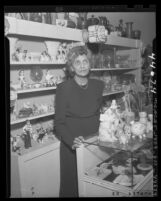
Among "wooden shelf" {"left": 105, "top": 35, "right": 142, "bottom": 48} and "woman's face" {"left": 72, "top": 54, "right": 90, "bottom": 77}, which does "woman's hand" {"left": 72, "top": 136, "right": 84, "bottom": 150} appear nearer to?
"woman's face" {"left": 72, "top": 54, "right": 90, "bottom": 77}

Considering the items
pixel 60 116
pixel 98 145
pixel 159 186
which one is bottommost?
pixel 159 186

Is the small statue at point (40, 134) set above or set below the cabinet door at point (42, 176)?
above

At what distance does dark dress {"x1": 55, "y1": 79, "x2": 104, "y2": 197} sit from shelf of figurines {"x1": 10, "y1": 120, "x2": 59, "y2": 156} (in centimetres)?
5

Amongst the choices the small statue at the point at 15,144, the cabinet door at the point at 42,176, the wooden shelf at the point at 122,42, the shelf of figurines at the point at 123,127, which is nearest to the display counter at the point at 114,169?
the shelf of figurines at the point at 123,127

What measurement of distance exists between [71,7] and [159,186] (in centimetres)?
83

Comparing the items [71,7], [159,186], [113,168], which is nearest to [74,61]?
[71,7]

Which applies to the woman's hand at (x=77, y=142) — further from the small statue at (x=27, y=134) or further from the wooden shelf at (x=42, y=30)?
the wooden shelf at (x=42, y=30)

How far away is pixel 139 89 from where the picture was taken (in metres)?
1.27

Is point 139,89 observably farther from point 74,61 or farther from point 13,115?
point 13,115

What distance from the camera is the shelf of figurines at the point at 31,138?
1.20 meters

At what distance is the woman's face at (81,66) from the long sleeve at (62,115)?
93mm

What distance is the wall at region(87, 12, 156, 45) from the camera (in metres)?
1.20

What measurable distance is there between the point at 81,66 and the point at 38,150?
1.31ft

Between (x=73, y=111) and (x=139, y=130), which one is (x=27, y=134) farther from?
(x=139, y=130)
